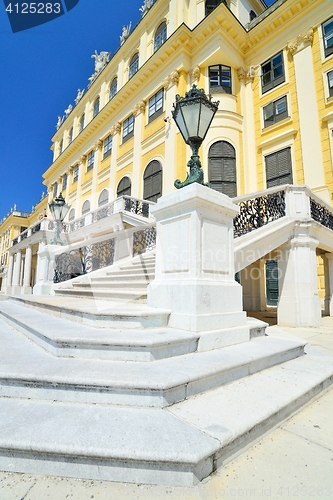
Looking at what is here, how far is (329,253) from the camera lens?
9.34 meters

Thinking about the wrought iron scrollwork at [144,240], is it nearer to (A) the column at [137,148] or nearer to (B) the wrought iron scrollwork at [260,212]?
(B) the wrought iron scrollwork at [260,212]

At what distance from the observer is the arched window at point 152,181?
50.1ft

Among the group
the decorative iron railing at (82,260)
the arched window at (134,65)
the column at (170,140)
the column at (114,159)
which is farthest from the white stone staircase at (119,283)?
the arched window at (134,65)

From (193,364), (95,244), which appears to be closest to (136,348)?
(193,364)

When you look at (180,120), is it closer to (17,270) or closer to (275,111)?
(275,111)

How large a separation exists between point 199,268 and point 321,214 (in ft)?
22.0

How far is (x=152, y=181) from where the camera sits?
1584 centimetres

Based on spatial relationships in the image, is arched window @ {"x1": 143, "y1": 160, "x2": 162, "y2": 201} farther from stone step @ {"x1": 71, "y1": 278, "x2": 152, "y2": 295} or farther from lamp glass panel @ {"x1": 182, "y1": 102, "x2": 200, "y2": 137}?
lamp glass panel @ {"x1": 182, "y1": 102, "x2": 200, "y2": 137}

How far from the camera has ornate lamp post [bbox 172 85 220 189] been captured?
143 inches

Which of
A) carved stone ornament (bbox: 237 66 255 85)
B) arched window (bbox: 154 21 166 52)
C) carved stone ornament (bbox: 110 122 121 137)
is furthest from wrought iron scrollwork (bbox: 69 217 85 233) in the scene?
carved stone ornament (bbox: 237 66 255 85)

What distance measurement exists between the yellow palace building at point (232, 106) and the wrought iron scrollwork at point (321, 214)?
0.27ft

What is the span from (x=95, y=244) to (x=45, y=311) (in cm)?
470

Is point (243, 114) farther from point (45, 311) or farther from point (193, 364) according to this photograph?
point (193, 364)

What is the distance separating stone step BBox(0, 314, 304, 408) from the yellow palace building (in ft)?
20.1
